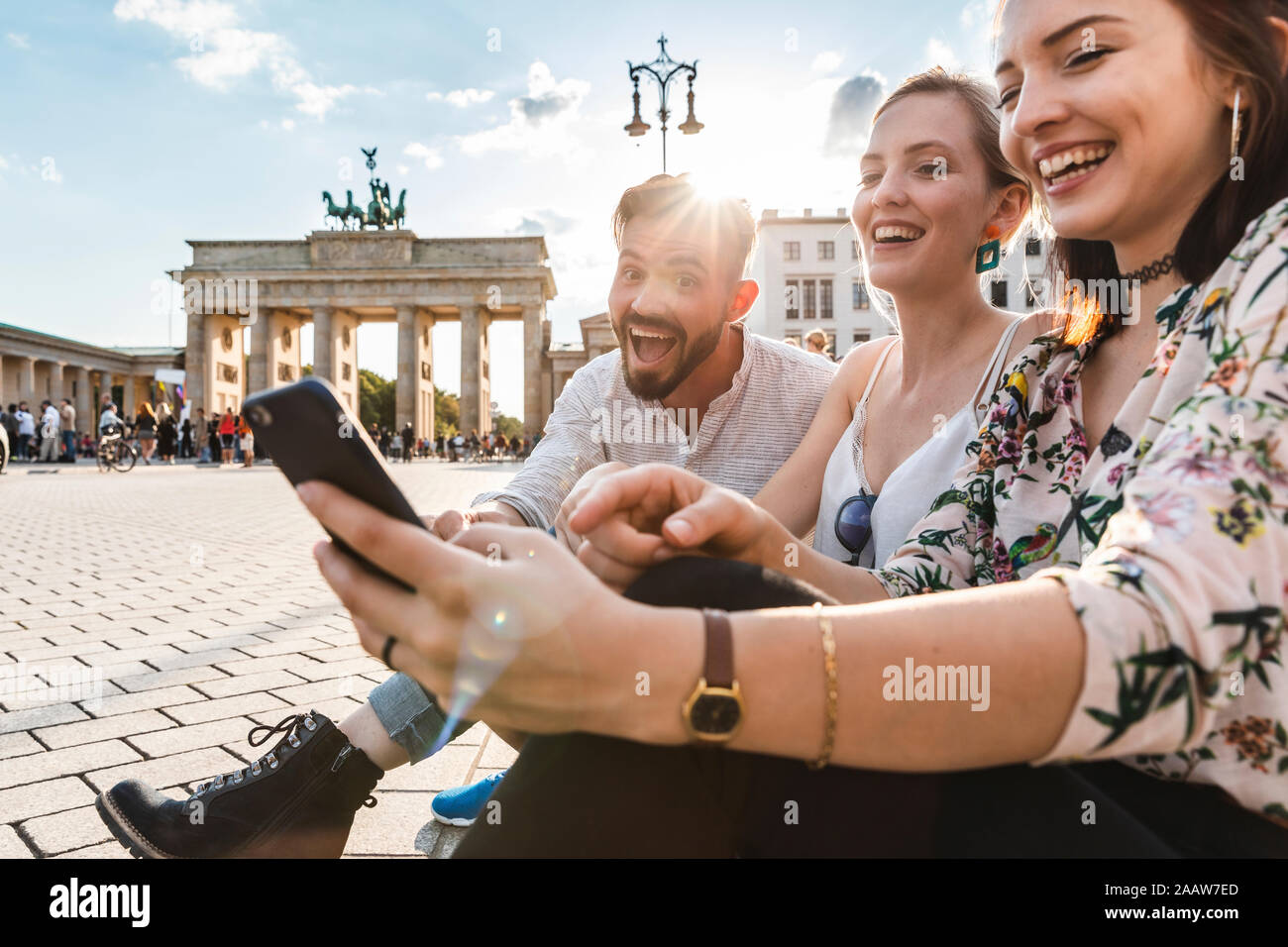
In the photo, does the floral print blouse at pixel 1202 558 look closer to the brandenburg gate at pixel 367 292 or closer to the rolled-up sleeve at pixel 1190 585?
the rolled-up sleeve at pixel 1190 585

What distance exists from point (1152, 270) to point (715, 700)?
1160mm

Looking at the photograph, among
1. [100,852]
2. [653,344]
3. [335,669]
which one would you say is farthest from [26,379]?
[653,344]

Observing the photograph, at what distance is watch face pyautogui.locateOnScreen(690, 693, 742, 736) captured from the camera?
34.7 inches

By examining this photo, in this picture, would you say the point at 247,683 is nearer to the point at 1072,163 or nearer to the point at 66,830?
the point at 66,830

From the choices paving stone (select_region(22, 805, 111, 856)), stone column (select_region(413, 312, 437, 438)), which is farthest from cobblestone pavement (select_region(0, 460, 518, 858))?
stone column (select_region(413, 312, 437, 438))

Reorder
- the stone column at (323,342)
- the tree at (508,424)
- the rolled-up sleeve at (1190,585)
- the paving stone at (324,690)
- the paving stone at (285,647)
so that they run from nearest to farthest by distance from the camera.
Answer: the rolled-up sleeve at (1190,585), the paving stone at (324,690), the paving stone at (285,647), the stone column at (323,342), the tree at (508,424)

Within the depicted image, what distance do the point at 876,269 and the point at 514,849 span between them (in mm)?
1997

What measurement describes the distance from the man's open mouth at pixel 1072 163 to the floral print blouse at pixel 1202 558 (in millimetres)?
276

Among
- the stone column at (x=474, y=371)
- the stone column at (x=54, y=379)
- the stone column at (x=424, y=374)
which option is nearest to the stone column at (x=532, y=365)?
the stone column at (x=474, y=371)

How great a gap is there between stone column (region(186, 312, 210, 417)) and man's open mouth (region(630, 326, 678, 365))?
5556 cm

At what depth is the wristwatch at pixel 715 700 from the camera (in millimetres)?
882

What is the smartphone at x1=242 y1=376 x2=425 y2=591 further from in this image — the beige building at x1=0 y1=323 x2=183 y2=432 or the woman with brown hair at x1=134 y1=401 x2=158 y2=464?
the beige building at x1=0 y1=323 x2=183 y2=432
